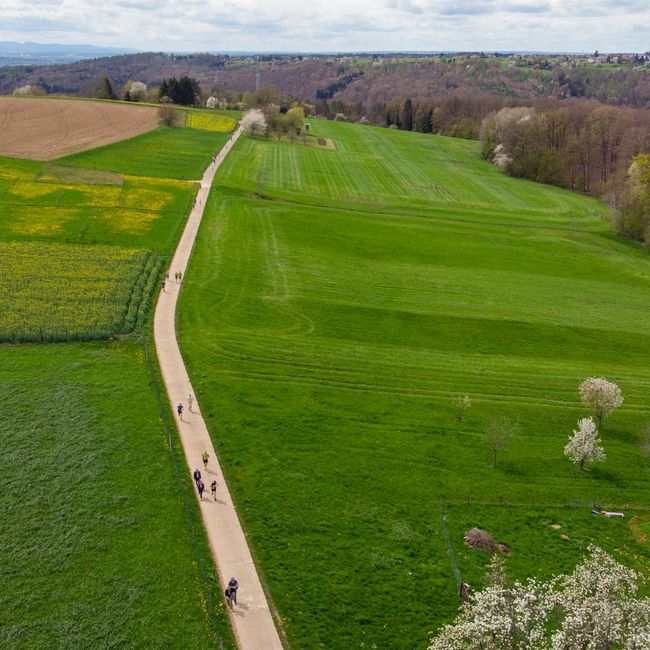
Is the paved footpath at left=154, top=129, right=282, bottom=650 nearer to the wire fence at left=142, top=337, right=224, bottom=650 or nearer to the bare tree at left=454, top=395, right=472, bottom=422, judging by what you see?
the wire fence at left=142, top=337, right=224, bottom=650

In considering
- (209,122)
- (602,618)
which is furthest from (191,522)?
(209,122)

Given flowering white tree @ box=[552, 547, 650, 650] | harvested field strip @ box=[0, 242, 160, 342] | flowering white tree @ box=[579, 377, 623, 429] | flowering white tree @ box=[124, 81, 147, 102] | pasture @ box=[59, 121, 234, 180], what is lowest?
flowering white tree @ box=[579, 377, 623, 429]

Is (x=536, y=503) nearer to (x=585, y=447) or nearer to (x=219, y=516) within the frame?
(x=585, y=447)

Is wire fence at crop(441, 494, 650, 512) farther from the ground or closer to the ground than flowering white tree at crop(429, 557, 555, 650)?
closer to the ground

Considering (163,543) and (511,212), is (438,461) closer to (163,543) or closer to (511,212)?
(163,543)

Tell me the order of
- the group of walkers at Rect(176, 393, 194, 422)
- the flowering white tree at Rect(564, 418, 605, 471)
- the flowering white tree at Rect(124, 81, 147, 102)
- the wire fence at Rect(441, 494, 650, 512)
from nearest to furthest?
the wire fence at Rect(441, 494, 650, 512) < the flowering white tree at Rect(564, 418, 605, 471) < the group of walkers at Rect(176, 393, 194, 422) < the flowering white tree at Rect(124, 81, 147, 102)

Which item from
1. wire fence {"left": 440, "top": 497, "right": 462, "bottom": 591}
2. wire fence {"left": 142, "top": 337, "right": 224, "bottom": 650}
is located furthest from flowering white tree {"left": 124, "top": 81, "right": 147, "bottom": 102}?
wire fence {"left": 440, "top": 497, "right": 462, "bottom": 591}

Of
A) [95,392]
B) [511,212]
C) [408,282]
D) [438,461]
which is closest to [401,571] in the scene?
[438,461]

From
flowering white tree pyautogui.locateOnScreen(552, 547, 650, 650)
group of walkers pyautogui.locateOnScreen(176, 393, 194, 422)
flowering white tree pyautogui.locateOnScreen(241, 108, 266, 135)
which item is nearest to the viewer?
flowering white tree pyautogui.locateOnScreen(552, 547, 650, 650)
